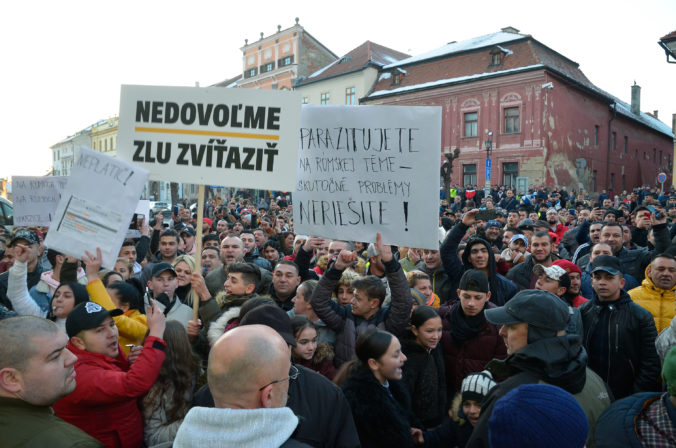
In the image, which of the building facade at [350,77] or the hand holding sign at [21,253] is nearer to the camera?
the hand holding sign at [21,253]

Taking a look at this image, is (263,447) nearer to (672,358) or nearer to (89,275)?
(672,358)

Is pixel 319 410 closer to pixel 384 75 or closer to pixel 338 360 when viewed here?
pixel 338 360

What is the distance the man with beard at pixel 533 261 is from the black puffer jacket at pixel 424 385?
8.05 feet

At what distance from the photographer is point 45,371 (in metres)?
1.97

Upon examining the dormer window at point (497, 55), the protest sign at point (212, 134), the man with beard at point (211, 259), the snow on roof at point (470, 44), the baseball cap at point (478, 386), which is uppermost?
the snow on roof at point (470, 44)

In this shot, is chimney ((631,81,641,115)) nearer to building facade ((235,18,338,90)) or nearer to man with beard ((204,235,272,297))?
building facade ((235,18,338,90))

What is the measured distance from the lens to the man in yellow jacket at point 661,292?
4031 millimetres

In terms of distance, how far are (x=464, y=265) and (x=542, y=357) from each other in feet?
9.62

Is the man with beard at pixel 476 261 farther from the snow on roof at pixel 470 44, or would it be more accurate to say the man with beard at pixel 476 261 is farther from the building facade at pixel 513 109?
the snow on roof at pixel 470 44

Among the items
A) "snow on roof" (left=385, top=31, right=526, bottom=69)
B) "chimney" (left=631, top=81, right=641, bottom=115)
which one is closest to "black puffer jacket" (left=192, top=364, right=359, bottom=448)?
"snow on roof" (left=385, top=31, right=526, bottom=69)

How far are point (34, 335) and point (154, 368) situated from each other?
0.73 metres

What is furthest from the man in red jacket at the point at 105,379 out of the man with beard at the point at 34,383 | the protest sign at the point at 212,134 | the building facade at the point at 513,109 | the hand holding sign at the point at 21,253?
the building facade at the point at 513,109

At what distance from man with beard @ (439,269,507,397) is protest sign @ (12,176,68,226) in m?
5.39

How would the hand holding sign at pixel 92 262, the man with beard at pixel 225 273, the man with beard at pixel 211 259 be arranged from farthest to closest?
1. the man with beard at pixel 211 259
2. the man with beard at pixel 225 273
3. the hand holding sign at pixel 92 262
